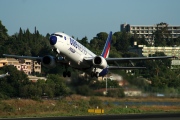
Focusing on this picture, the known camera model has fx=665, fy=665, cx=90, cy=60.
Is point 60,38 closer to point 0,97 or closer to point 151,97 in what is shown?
point 151,97

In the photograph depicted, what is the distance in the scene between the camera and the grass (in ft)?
319

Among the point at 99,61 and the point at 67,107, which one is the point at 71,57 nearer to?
the point at 99,61

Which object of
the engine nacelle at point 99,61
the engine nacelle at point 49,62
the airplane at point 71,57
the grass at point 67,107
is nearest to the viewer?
the airplane at point 71,57

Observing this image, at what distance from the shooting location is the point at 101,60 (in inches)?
3078

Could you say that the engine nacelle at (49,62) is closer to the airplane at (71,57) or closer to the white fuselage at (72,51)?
the airplane at (71,57)

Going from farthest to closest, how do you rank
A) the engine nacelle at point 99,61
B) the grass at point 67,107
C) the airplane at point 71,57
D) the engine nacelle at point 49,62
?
the grass at point 67,107
the engine nacelle at point 99,61
the engine nacelle at point 49,62
the airplane at point 71,57

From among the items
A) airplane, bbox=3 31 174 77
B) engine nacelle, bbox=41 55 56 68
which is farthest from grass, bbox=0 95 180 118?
engine nacelle, bbox=41 55 56 68

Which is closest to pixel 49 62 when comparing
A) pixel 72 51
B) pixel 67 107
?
pixel 72 51

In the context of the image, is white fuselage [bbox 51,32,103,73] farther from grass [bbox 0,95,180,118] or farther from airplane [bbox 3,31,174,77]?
grass [bbox 0,95,180,118]

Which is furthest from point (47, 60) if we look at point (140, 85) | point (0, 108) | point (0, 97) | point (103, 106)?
point (0, 97)

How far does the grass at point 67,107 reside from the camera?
3823 inches

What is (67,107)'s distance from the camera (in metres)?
105

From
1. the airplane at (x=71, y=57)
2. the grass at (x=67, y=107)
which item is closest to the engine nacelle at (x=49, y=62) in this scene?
the airplane at (x=71, y=57)

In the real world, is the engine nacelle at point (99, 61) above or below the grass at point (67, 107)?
above
